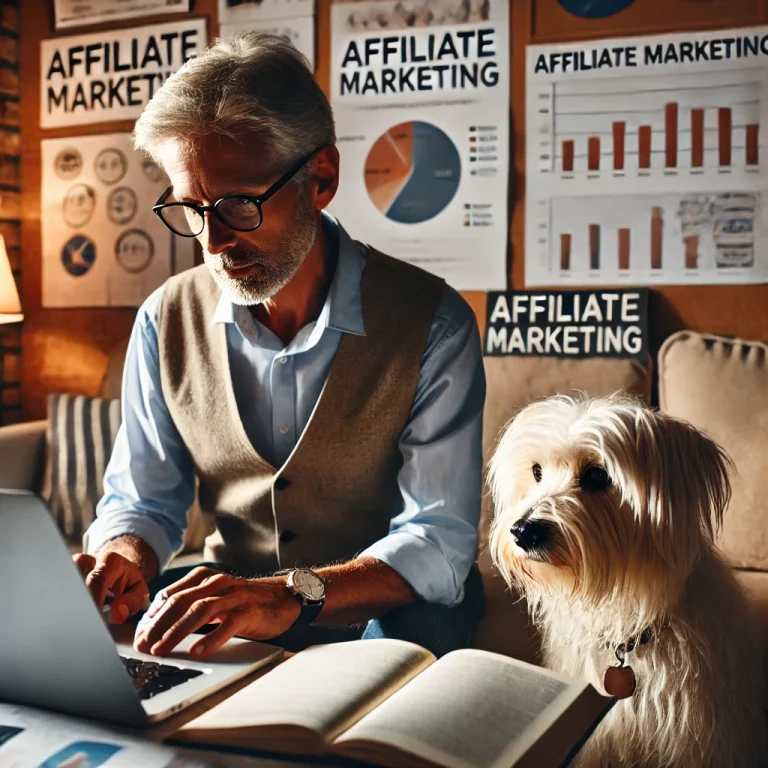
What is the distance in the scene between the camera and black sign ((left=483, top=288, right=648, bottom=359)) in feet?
7.24

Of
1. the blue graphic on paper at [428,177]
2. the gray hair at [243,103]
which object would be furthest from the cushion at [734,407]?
the gray hair at [243,103]

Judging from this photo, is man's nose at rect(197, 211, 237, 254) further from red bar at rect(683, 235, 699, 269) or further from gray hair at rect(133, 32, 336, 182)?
red bar at rect(683, 235, 699, 269)

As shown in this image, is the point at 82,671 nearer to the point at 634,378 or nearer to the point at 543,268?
the point at 634,378

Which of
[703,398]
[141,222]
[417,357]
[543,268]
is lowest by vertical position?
[703,398]

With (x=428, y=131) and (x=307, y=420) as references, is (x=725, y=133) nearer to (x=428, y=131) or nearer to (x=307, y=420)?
(x=428, y=131)

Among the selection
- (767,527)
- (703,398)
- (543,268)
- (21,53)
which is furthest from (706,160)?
(21,53)

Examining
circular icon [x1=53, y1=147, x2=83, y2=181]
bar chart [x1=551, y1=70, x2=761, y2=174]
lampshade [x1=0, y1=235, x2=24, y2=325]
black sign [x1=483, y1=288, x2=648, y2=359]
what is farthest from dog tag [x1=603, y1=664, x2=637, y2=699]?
circular icon [x1=53, y1=147, x2=83, y2=181]

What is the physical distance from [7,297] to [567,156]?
1561mm

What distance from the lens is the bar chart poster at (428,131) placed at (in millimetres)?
2346

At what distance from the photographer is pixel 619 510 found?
1.13 m

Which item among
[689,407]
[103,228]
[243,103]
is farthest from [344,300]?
[103,228]

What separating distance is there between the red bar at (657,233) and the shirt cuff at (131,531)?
142cm

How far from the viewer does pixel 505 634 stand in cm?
154

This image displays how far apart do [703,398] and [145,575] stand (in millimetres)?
1158
